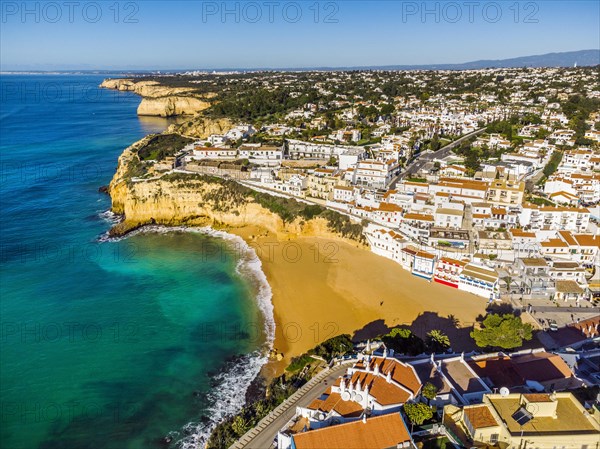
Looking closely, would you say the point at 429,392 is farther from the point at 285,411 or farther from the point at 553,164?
the point at 553,164

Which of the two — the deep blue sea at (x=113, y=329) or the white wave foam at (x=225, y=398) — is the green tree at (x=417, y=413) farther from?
the deep blue sea at (x=113, y=329)

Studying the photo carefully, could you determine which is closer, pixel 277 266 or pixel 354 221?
pixel 277 266

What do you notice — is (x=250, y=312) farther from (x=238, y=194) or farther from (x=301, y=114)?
(x=301, y=114)

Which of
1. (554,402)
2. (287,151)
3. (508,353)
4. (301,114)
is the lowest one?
(508,353)

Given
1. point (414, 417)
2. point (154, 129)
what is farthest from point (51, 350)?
point (154, 129)

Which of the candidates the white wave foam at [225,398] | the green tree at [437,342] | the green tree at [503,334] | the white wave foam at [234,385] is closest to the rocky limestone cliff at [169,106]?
the white wave foam at [234,385]

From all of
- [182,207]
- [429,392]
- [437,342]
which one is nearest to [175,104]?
[182,207]

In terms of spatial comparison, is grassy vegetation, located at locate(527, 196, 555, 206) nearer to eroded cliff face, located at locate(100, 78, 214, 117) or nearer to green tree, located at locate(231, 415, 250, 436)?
green tree, located at locate(231, 415, 250, 436)
